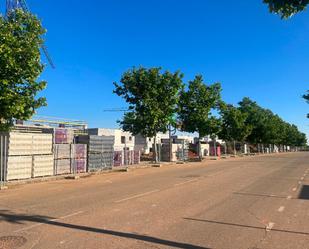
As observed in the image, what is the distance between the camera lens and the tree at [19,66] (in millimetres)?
16406

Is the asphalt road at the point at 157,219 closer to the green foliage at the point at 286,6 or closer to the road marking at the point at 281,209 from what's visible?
the road marking at the point at 281,209

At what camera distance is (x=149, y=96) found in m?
34.9

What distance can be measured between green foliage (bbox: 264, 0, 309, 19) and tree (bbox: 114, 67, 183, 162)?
2879 cm

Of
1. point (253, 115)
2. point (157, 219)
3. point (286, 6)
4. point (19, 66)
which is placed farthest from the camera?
point (253, 115)

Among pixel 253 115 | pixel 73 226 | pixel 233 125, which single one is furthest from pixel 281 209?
pixel 253 115

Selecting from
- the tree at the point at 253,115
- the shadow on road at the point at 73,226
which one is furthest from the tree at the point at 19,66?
the tree at the point at 253,115

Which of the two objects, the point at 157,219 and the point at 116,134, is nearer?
the point at 157,219

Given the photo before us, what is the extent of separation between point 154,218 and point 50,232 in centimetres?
250

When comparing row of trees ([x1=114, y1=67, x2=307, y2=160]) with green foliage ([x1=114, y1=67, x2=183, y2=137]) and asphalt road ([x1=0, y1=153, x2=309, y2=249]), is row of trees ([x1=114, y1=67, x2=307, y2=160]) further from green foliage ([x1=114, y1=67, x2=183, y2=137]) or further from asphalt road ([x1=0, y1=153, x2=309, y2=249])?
asphalt road ([x1=0, y1=153, x2=309, y2=249])

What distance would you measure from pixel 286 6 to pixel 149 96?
29.5m

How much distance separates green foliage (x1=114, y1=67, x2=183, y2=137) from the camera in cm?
3478

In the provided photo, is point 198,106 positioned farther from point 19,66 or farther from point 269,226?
point 269,226

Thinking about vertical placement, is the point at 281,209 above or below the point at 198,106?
below

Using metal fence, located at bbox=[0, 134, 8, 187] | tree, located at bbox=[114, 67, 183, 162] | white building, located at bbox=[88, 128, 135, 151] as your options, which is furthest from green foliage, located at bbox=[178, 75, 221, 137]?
metal fence, located at bbox=[0, 134, 8, 187]
